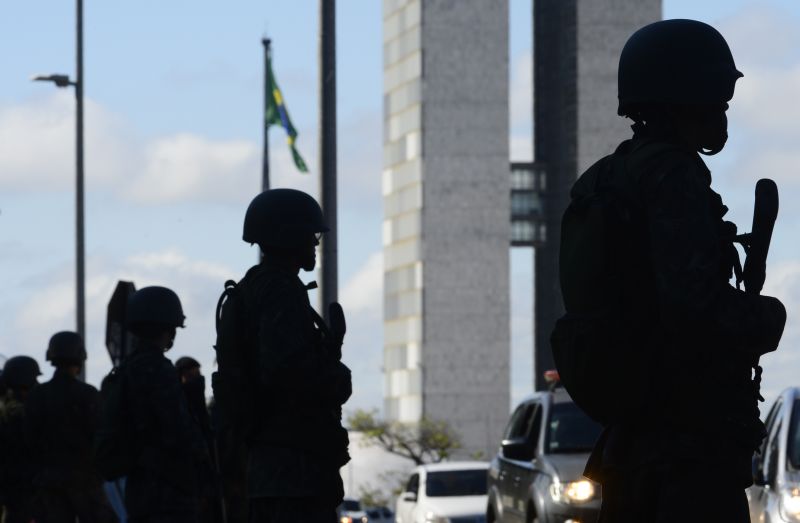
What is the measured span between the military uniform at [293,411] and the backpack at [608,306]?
2.16m

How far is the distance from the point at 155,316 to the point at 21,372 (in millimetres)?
4505

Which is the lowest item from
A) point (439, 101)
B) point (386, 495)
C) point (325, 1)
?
point (386, 495)

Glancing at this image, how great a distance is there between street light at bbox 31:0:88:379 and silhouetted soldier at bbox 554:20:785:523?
24.0 m

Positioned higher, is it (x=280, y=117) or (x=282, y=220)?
(x=280, y=117)

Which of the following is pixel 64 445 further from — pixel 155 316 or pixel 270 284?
pixel 270 284

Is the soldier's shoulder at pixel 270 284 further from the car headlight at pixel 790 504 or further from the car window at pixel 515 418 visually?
the car window at pixel 515 418

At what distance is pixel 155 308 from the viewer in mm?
9320

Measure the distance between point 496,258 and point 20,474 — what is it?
133m

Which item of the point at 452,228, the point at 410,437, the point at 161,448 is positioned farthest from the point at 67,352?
the point at 452,228

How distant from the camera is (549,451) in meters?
16.7

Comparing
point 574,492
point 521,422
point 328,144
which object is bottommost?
point 574,492

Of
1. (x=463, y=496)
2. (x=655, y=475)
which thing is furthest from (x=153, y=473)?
(x=463, y=496)

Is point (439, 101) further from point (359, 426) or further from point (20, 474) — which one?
point (20, 474)

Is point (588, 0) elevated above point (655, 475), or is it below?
above
